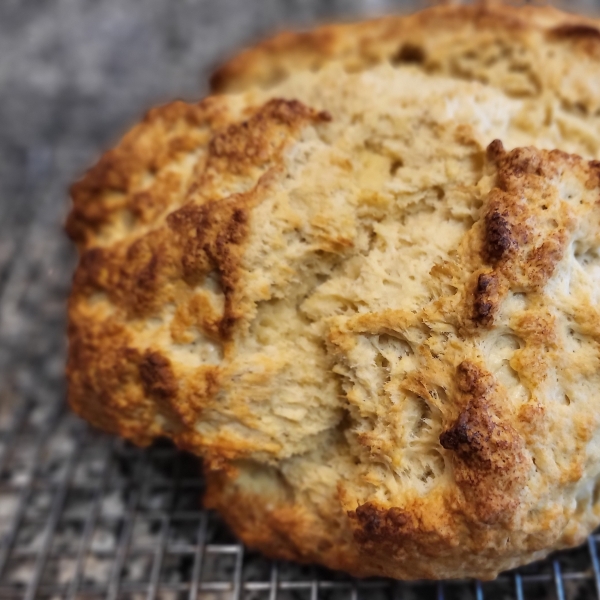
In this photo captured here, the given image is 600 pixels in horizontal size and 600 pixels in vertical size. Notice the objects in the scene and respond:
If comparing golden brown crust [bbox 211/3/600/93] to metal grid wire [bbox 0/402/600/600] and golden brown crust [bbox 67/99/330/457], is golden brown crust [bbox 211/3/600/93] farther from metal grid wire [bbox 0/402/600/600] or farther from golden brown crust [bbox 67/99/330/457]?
metal grid wire [bbox 0/402/600/600]

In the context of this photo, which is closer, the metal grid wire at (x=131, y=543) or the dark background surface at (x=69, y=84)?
the metal grid wire at (x=131, y=543)

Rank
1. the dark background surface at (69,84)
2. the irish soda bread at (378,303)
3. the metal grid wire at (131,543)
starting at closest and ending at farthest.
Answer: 1. the irish soda bread at (378,303)
2. the metal grid wire at (131,543)
3. the dark background surface at (69,84)

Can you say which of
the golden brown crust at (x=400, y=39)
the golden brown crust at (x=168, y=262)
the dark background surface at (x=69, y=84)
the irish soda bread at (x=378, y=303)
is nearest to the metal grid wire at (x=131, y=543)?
the irish soda bread at (x=378, y=303)

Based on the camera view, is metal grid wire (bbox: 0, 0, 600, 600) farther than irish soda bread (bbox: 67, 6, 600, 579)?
Yes

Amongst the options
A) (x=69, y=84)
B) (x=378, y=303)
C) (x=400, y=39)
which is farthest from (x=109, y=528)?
(x=69, y=84)

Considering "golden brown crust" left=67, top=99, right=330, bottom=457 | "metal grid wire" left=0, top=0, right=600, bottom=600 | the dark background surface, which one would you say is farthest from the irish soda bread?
the dark background surface

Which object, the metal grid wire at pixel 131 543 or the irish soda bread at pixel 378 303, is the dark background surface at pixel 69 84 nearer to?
the metal grid wire at pixel 131 543
